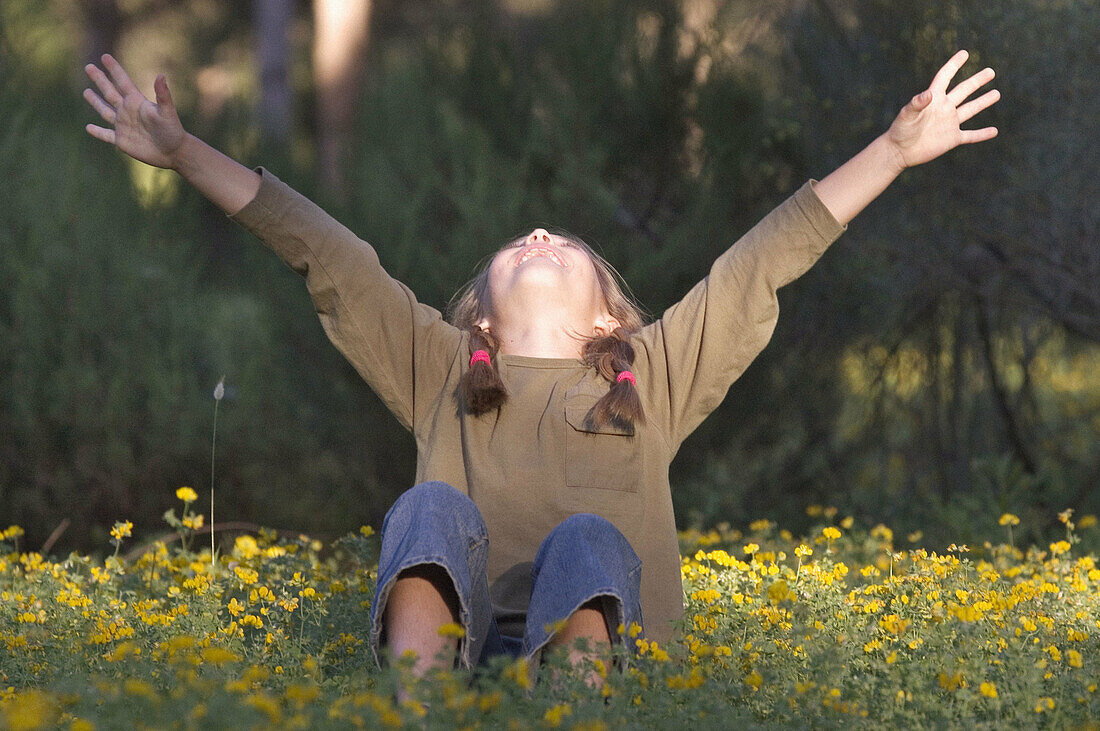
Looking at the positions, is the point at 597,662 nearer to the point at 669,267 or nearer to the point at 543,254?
the point at 543,254

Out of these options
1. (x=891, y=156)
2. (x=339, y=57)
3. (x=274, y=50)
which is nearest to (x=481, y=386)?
(x=891, y=156)

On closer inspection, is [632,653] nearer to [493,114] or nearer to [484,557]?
[484,557]

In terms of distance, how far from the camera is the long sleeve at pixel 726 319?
2998 millimetres

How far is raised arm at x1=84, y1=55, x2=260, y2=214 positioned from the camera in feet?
9.23

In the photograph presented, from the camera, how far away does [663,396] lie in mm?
3061

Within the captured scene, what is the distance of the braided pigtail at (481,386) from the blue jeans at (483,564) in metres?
0.37

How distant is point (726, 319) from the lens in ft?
9.93

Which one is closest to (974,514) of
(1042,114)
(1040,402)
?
(1040,402)

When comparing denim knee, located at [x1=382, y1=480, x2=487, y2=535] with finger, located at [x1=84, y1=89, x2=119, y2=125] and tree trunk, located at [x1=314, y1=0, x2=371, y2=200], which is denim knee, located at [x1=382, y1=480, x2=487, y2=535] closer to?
finger, located at [x1=84, y1=89, x2=119, y2=125]

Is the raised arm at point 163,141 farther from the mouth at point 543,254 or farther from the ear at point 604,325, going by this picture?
the ear at point 604,325

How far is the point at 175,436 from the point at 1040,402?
157 inches

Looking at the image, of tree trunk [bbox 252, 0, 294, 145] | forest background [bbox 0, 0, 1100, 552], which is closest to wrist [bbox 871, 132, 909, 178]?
forest background [bbox 0, 0, 1100, 552]

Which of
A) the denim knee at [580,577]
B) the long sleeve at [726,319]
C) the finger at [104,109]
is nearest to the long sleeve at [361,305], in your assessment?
the finger at [104,109]

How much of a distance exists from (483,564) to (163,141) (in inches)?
46.6
